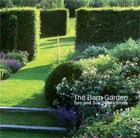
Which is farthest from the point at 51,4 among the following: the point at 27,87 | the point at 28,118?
the point at 28,118

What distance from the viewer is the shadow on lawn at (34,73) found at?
1336 cm

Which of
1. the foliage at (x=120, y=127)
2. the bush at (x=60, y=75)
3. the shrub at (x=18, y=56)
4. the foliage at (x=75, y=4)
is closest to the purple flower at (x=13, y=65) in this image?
the shrub at (x=18, y=56)

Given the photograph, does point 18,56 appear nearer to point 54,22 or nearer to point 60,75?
point 60,75

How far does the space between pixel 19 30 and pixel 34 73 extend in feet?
14.3

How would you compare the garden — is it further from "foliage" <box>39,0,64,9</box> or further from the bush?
"foliage" <box>39,0,64,9</box>

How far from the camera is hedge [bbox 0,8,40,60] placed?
18.1 m

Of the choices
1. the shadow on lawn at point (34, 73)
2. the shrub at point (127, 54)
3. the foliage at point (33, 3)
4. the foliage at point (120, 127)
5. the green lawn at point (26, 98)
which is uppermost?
the foliage at point (33, 3)

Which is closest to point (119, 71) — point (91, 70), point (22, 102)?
point (91, 70)

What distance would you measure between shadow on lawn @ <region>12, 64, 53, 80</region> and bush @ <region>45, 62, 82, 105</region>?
4.29 m

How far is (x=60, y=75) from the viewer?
8.80 m

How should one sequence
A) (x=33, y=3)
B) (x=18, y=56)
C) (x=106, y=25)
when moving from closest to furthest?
1. (x=18, y=56)
2. (x=106, y=25)
3. (x=33, y=3)

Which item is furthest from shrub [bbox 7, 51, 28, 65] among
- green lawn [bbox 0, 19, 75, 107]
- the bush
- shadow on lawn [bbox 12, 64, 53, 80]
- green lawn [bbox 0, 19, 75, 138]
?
the bush

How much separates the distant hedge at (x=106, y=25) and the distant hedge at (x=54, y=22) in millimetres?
12786

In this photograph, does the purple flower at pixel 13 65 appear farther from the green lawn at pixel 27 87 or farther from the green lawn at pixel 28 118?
the green lawn at pixel 28 118
